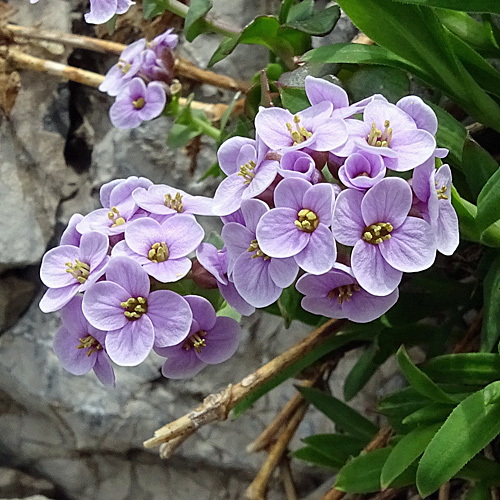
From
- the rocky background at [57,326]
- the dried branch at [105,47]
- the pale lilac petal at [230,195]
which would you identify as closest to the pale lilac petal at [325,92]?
the pale lilac petal at [230,195]

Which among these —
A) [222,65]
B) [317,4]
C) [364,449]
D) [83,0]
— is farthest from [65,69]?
[364,449]

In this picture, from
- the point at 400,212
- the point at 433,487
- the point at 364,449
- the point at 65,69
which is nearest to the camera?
the point at 400,212

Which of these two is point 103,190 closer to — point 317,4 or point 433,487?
point 433,487

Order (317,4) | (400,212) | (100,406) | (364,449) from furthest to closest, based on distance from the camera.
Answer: (100,406) → (317,4) → (364,449) → (400,212)

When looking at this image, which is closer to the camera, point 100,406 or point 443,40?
point 443,40

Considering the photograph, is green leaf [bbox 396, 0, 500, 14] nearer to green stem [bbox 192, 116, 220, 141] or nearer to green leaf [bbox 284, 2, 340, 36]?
green leaf [bbox 284, 2, 340, 36]

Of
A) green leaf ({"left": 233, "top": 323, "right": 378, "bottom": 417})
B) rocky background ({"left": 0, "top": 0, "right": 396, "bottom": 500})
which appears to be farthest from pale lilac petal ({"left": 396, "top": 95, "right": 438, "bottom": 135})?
rocky background ({"left": 0, "top": 0, "right": 396, "bottom": 500})
